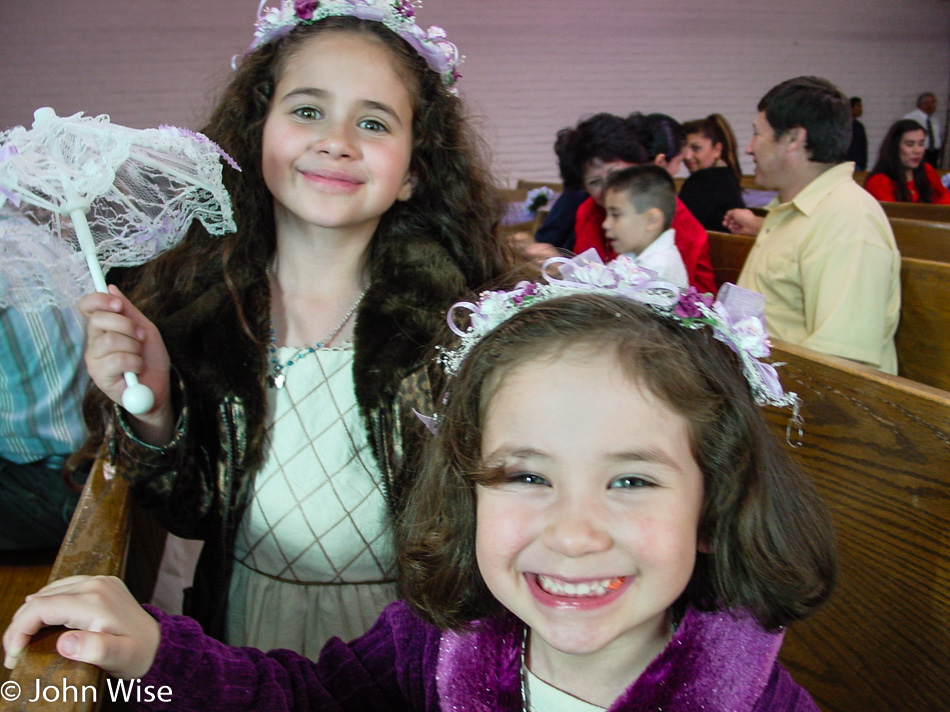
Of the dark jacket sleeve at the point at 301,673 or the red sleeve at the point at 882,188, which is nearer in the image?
the dark jacket sleeve at the point at 301,673

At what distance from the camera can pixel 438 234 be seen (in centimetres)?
164

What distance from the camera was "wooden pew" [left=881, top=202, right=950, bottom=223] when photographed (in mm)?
4234

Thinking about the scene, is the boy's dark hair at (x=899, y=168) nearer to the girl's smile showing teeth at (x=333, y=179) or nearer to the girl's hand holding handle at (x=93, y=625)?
the girl's smile showing teeth at (x=333, y=179)

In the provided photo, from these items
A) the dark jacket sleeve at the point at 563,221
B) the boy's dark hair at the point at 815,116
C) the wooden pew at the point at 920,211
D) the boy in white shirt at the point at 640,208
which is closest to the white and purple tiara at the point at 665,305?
the boy in white shirt at the point at 640,208

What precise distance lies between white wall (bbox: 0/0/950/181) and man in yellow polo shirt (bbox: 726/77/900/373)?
4.79m

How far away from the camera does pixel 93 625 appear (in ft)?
2.84

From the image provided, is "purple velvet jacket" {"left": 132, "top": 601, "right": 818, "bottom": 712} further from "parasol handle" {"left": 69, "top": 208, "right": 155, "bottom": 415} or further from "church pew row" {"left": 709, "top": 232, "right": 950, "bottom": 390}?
"church pew row" {"left": 709, "top": 232, "right": 950, "bottom": 390}

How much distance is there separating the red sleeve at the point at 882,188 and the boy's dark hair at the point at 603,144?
283cm

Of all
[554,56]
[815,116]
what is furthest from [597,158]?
[554,56]

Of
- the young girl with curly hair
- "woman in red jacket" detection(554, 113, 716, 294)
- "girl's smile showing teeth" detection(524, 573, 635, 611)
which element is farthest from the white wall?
"girl's smile showing teeth" detection(524, 573, 635, 611)

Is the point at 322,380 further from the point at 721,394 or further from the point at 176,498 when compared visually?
the point at 721,394

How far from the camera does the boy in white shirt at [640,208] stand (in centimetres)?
291

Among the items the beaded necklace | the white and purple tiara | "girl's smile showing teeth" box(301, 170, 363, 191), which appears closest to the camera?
the white and purple tiara

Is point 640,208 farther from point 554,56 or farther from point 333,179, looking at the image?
point 554,56
